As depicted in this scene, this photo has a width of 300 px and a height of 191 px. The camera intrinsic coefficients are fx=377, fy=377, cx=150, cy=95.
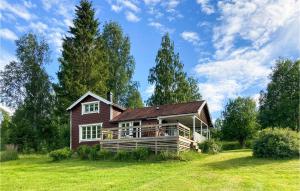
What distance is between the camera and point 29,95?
149 ft

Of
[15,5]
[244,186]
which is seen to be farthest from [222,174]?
[15,5]

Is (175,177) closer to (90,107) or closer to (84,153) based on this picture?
(84,153)

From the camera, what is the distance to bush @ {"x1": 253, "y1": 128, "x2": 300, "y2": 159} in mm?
21281

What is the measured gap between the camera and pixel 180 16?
21.5 meters

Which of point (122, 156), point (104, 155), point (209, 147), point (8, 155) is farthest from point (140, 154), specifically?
point (8, 155)

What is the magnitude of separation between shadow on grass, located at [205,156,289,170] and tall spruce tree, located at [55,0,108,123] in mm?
23877

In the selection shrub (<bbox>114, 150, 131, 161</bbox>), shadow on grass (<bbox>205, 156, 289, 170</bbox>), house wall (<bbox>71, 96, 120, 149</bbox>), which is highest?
house wall (<bbox>71, 96, 120, 149</bbox>)

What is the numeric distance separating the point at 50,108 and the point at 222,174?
32976 millimetres

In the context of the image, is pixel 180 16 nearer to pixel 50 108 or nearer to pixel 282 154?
pixel 282 154

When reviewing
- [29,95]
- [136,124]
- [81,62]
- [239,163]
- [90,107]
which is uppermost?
[81,62]

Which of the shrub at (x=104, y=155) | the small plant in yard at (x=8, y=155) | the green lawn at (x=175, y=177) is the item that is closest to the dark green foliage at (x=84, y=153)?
the shrub at (x=104, y=155)

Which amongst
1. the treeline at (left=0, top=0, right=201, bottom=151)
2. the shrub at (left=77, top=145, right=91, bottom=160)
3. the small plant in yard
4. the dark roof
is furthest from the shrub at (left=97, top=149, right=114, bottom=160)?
the treeline at (left=0, top=0, right=201, bottom=151)

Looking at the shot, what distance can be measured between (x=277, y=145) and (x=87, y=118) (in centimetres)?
1716

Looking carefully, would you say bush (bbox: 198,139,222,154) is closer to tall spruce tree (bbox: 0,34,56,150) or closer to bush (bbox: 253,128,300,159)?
bush (bbox: 253,128,300,159)
